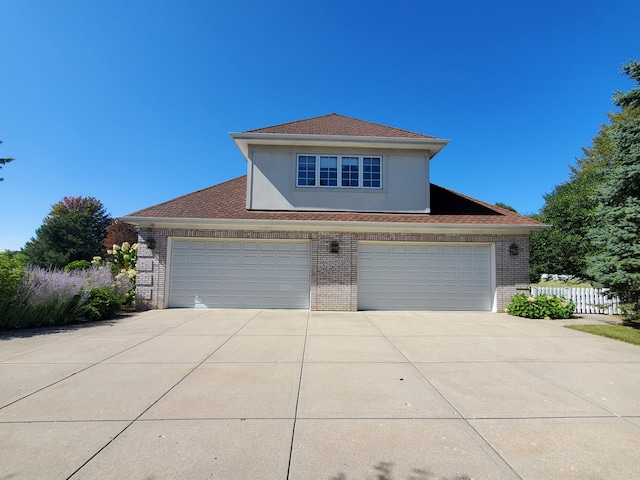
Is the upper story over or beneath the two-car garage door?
over

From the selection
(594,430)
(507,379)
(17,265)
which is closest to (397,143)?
(507,379)

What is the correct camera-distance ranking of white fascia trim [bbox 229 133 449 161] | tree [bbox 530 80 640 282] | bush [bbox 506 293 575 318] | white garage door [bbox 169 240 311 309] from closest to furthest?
1. bush [bbox 506 293 575 318]
2. white garage door [bbox 169 240 311 309]
3. white fascia trim [bbox 229 133 449 161]
4. tree [bbox 530 80 640 282]

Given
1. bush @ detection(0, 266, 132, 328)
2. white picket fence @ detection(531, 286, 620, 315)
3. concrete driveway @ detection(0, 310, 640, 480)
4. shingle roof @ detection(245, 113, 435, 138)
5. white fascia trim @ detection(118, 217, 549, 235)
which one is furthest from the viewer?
shingle roof @ detection(245, 113, 435, 138)

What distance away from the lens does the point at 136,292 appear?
10359mm

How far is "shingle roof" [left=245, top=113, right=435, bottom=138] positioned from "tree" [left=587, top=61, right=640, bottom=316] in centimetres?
546

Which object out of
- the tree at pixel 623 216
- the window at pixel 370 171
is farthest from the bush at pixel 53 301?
the tree at pixel 623 216

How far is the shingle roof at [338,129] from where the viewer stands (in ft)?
38.7

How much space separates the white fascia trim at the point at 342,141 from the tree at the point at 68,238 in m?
30.2

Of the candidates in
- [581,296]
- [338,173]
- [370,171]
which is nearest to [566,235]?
[581,296]

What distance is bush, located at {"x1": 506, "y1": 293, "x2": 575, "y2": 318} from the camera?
9.44 meters

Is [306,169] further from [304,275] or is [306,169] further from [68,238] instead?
[68,238]

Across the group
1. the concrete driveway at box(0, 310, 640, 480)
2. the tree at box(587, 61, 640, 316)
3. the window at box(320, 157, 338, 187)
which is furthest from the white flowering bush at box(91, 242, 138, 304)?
the tree at box(587, 61, 640, 316)

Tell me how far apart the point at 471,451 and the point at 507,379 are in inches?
84.3

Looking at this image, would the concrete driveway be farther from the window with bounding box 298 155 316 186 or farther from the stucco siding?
the window with bounding box 298 155 316 186
